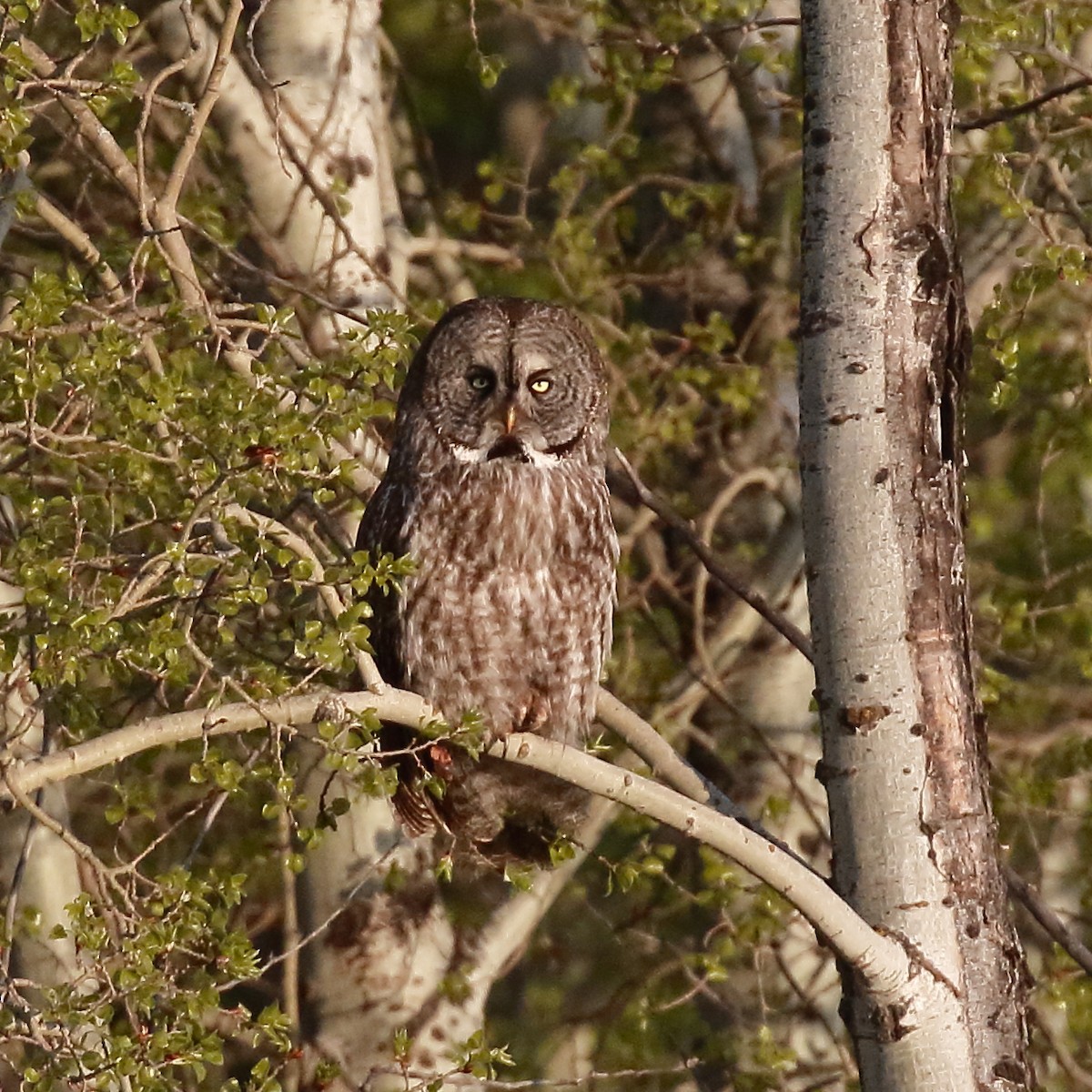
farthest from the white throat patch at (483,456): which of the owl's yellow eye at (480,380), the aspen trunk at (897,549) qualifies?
the aspen trunk at (897,549)

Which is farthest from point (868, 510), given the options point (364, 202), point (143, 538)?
point (364, 202)

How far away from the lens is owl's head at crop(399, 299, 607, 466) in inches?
194

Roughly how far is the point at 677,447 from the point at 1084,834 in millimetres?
1986

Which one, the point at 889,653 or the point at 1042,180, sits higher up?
the point at 1042,180

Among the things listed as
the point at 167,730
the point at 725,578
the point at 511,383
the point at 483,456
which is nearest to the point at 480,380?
the point at 511,383

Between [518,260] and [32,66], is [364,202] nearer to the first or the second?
[518,260]

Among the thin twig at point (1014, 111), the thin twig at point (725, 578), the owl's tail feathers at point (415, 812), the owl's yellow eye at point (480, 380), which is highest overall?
the owl's yellow eye at point (480, 380)

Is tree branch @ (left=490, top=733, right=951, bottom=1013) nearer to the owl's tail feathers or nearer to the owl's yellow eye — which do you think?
the owl's tail feathers

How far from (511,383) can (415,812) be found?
112cm

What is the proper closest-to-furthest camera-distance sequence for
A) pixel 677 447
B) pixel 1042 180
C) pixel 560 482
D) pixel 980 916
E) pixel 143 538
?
1. pixel 980 916
2. pixel 143 538
3. pixel 560 482
4. pixel 1042 180
5. pixel 677 447

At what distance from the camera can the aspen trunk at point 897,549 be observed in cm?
Result: 370

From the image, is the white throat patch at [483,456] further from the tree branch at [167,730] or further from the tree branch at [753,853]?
the tree branch at [167,730]

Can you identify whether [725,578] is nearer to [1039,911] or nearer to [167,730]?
[1039,911]

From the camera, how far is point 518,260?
6.70 metres
